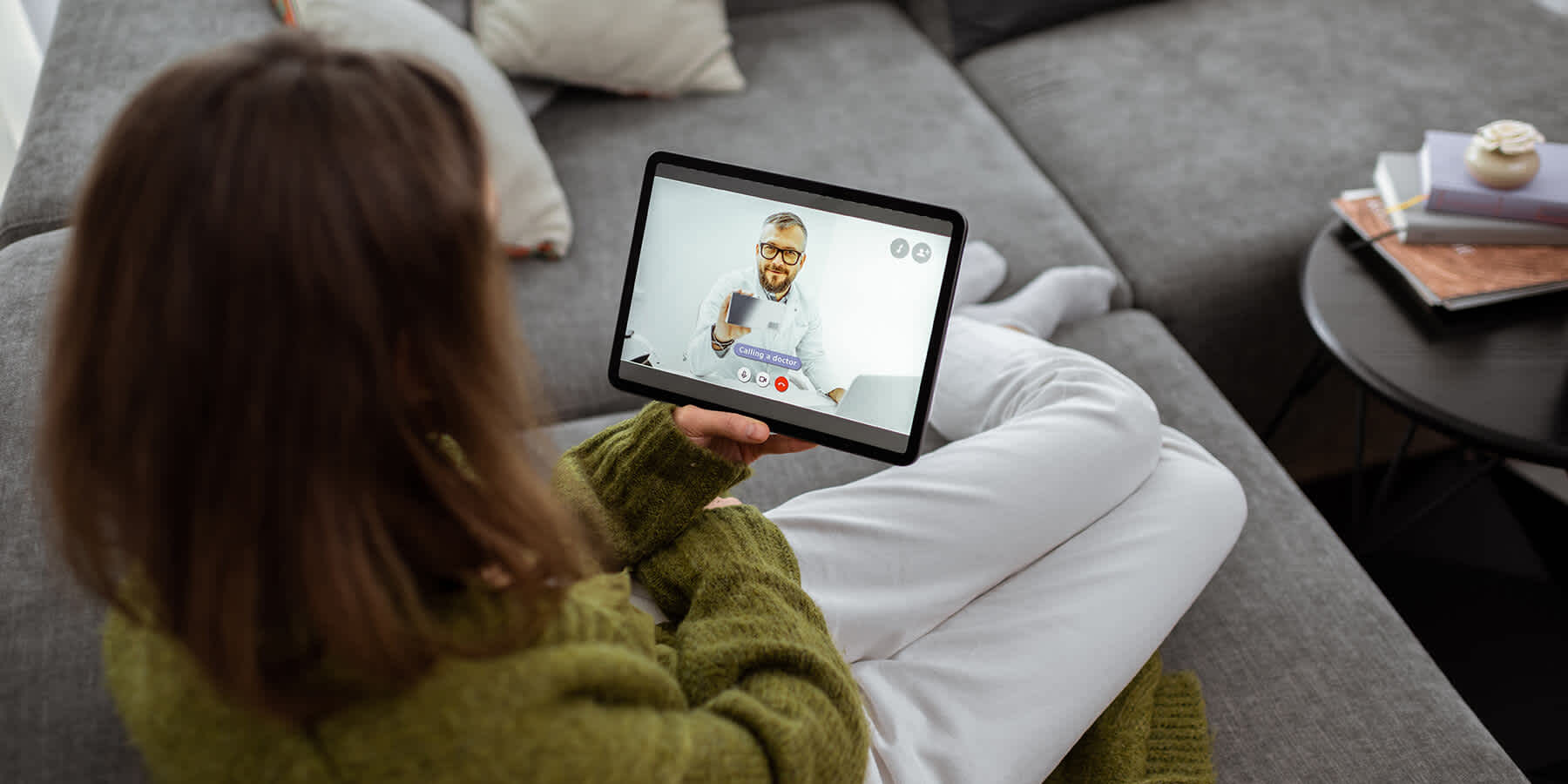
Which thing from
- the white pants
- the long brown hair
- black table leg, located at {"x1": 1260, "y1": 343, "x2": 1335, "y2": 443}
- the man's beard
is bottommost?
black table leg, located at {"x1": 1260, "y1": 343, "x2": 1335, "y2": 443}

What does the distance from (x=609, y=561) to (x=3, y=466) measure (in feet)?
1.67

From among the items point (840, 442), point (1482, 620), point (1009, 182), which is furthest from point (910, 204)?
point (1482, 620)

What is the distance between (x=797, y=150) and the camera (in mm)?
1579

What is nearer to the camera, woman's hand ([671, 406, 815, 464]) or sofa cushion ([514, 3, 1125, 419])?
woman's hand ([671, 406, 815, 464])

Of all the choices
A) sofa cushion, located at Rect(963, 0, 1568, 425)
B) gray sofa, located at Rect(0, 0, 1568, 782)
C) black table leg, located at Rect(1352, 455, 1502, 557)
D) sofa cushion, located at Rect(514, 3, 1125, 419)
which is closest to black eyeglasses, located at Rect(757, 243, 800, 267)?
gray sofa, located at Rect(0, 0, 1568, 782)

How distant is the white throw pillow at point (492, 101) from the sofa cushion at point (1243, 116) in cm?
82

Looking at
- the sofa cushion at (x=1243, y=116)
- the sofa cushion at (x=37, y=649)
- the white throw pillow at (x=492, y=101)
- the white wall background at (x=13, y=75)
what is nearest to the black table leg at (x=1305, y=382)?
the sofa cushion at (x=1243, y=116)

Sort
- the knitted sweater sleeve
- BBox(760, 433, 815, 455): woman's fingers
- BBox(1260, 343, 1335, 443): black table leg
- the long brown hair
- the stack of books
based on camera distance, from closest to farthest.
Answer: the long brown hair → the knitted sweater sleeve → BBox(760, 433, 815, 455): woman's fingers → the stack of books → BBox(1260, 343, 1335, 443): black table leg

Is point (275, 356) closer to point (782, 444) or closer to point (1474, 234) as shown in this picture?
point (782, 444)

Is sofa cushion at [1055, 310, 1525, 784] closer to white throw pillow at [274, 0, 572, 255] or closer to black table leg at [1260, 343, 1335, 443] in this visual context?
black table leg at [1260, 343, 1335, 443]

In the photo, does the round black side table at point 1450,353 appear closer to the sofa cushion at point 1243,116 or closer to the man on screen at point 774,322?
the sofa cushion at point 1243,116

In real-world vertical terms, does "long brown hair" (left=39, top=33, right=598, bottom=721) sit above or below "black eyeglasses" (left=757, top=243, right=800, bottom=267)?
above

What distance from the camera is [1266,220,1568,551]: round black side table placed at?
108cm

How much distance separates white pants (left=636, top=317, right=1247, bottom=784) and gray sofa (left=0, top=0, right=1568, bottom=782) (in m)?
0.13
